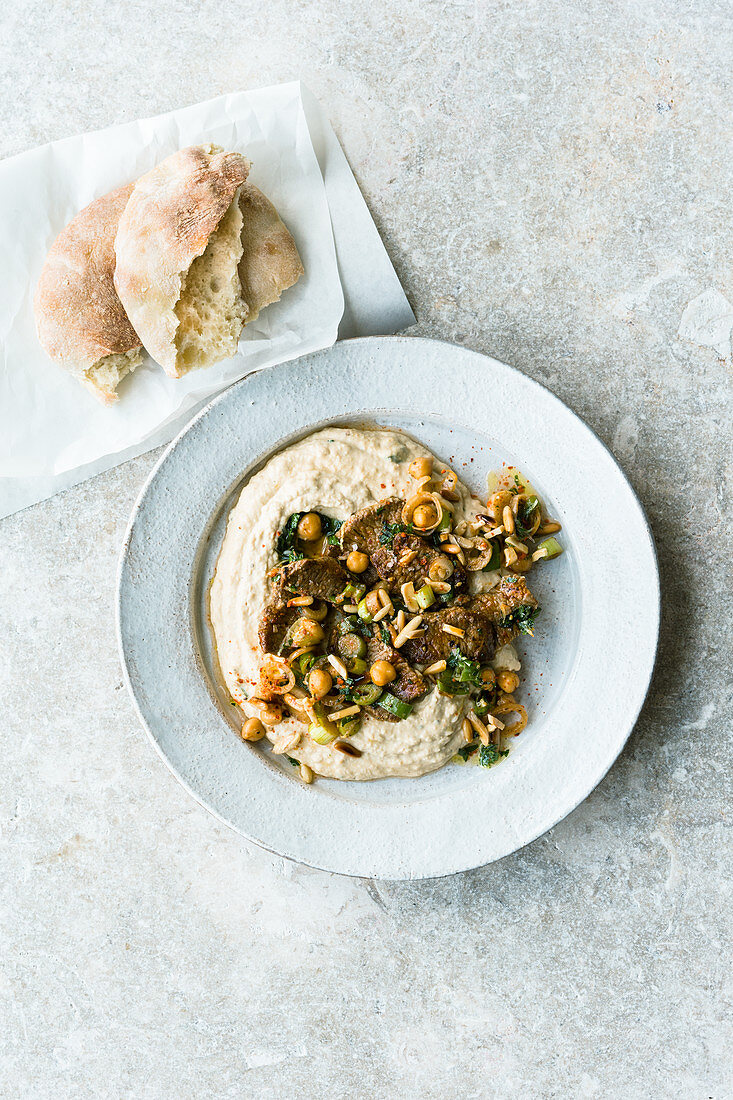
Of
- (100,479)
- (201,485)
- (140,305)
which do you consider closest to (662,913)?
(201,485)

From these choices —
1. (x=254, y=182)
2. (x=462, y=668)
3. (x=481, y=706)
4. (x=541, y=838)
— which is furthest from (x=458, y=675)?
(x=254, y=182)

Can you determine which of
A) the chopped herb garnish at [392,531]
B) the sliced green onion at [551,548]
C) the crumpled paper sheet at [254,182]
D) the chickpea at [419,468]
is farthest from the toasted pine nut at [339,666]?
the crumpled paper sheet at [254,182]

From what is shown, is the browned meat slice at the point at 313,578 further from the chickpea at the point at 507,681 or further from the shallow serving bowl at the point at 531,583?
the chickpea at the point at 507,681

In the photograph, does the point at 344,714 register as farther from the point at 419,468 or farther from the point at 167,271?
the point at 167,271

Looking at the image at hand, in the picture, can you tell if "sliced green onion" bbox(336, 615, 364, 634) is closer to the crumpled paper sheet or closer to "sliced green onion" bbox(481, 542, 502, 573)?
"sliced green onion" bbox(481, 542, 502, 573)

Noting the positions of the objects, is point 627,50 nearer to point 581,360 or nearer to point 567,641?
point 581,360

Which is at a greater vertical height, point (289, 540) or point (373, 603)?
point (289, 540)

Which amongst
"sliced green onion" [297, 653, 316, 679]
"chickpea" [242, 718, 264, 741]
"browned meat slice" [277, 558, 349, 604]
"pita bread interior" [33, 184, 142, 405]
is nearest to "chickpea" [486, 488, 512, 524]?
"browned meat slice" [277, 558, 349, 604]

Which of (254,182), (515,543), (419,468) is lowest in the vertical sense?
(515,543)
